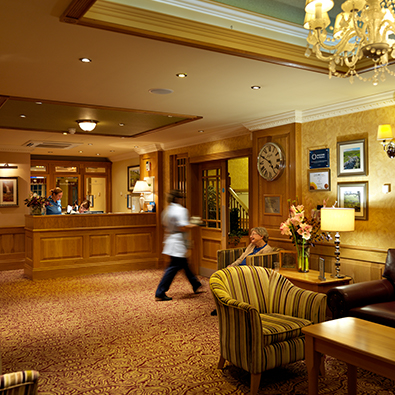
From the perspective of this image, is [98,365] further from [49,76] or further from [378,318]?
[49,76]

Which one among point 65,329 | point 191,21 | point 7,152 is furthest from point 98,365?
point 7,152

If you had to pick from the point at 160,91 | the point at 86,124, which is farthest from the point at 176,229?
the point at 86,124

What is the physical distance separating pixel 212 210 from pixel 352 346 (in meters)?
5.51

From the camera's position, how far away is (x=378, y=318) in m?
3.64

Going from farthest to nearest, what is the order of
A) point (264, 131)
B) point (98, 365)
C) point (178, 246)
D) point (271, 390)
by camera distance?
point (264, 131) < point (178, 246) < point (98, 365) < point (271, 390)

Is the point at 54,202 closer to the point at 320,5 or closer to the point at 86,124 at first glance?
the point at 86,124

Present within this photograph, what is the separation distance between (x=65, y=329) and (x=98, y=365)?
47.4 inches

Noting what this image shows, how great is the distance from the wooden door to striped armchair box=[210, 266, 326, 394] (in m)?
3.90

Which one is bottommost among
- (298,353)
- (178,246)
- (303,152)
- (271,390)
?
(271,390)

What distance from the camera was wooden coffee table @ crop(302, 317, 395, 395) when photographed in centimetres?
244

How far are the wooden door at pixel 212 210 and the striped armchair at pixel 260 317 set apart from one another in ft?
12.8

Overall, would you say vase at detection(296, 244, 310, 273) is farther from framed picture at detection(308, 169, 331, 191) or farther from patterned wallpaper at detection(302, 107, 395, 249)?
framed picture at detection(308, 169, 331, 191)

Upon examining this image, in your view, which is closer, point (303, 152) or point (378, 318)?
point (378, 318)

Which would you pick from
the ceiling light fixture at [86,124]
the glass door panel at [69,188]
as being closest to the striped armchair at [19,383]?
the ceiling light fixture at [86,124]
